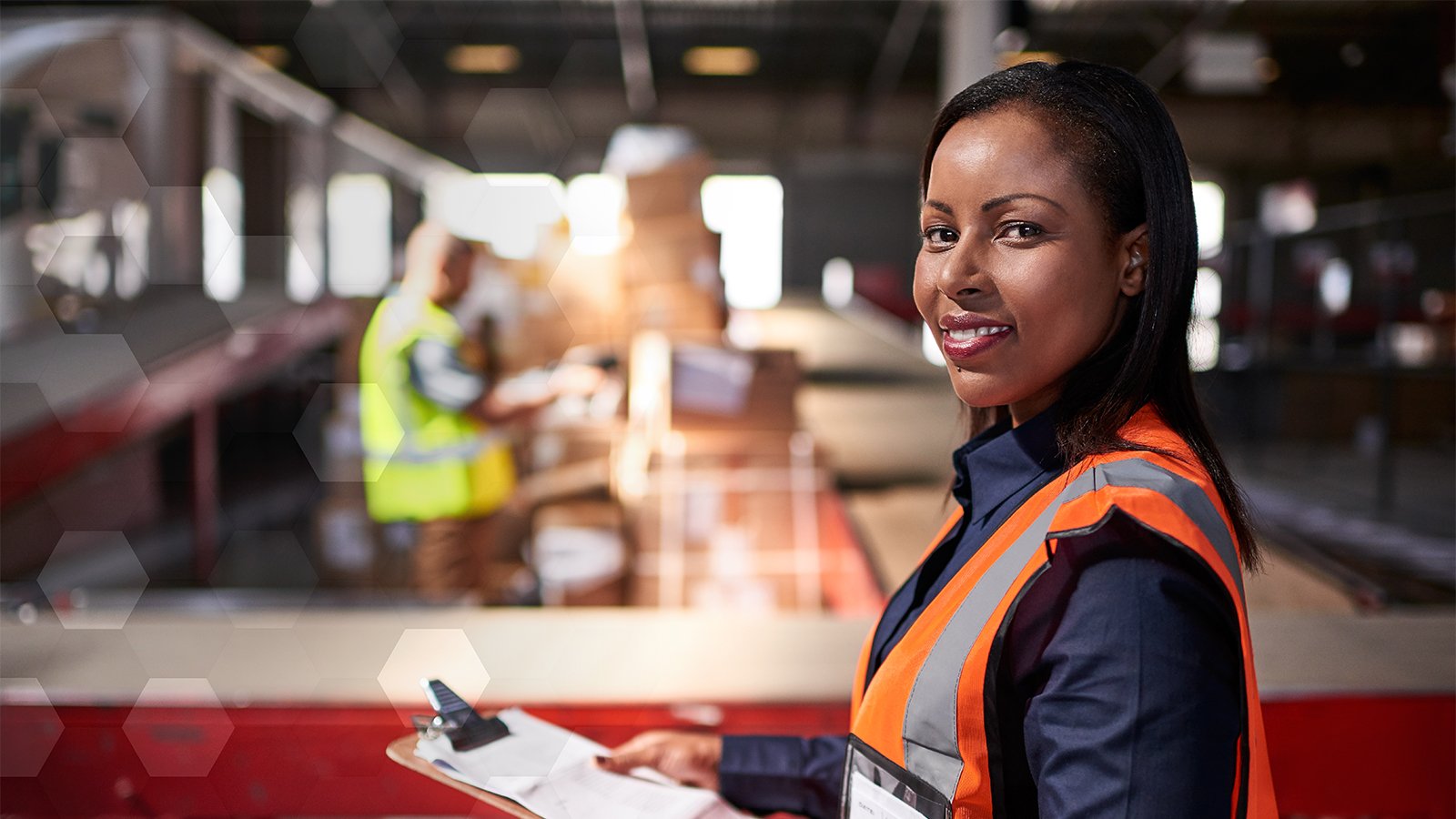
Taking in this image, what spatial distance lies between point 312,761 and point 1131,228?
46.2 inches

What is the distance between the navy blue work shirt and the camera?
0.50 m

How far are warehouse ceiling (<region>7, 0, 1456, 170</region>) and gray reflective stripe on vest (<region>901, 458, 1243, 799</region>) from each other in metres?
6.62

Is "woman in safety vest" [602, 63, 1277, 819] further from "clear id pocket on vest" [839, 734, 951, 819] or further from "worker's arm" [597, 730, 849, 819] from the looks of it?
"worker's arm" [597, 730, 849, 819]

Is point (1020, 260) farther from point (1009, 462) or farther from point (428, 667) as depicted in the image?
point (428, 667)

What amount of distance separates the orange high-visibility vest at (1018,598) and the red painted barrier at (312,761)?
0.77 meters

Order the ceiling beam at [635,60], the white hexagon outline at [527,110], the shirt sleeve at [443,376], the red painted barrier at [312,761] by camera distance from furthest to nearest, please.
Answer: the white hexagon outline at [527,110], the ceiling beam at [635,60], the shirt sleeve at [443,376], the red painted barrier at [312,761]

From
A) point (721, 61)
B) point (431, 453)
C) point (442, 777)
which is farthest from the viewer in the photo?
point (721, 61)

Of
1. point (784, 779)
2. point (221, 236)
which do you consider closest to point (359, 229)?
point (221, 236)

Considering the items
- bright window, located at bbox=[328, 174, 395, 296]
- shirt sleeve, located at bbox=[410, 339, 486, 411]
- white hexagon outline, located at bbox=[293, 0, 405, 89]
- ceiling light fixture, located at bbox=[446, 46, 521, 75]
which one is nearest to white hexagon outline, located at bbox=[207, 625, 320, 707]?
shirt sleeve, located at bbox=[410, 339, 486, 411]

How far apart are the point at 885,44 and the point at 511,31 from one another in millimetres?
4283

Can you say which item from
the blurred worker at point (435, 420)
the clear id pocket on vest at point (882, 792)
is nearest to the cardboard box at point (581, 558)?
the blurred worker at point (435, 420)

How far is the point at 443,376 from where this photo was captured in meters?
2.90

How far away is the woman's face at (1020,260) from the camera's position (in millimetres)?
615

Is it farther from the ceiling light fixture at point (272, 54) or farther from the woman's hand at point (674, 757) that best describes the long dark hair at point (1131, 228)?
the ceiling light fixture at point (272, 54)
